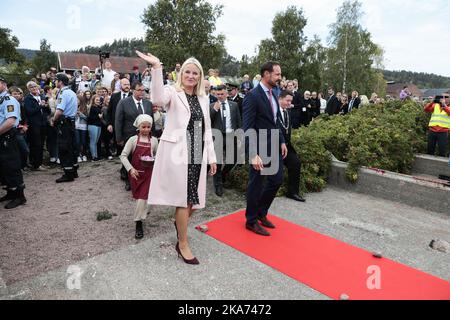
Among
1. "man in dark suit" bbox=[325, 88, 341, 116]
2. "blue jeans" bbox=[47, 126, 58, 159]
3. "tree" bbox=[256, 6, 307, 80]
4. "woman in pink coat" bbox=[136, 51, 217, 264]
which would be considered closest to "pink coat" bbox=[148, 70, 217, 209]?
"woman in pink coat" bbox=[136, 51, 217, 264]

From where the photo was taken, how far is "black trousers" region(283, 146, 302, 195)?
572 cm

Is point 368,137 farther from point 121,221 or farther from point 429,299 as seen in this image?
point 121,221

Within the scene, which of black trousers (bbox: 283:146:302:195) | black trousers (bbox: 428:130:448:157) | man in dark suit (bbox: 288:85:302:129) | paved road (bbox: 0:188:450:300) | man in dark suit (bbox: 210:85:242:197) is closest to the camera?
paved road (bbox: 0:188:450:300)

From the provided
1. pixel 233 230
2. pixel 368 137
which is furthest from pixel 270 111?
pixel 368 137

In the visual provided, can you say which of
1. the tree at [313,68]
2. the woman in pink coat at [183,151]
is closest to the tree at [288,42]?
the tree at [313,68]

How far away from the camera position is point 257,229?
4.39 m

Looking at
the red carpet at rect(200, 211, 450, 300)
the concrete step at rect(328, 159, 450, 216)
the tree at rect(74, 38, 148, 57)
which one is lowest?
the red carpet at rect(200, 211, 450, 300)

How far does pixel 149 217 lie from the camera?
4.88m

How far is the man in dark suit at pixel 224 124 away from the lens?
242 inches

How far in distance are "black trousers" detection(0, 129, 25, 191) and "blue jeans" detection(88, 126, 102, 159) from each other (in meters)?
3.05

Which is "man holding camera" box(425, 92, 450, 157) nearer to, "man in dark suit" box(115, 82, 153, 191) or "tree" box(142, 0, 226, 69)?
"man in dark suit" box(115, 82, 153, 191)

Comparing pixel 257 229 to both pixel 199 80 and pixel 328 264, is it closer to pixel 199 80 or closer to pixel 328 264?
pixel 328 264

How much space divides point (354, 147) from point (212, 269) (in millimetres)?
4555

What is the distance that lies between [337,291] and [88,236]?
3.09m
